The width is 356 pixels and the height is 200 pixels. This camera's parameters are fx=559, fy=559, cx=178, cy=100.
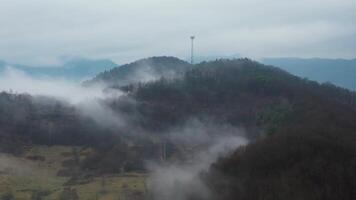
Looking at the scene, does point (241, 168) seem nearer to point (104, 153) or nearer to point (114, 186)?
point (114, 186)

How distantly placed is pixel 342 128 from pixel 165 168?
54546 millimetres

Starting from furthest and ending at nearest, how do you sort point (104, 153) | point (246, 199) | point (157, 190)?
point (104, 153)
point (157, 190)
point (246, 199)

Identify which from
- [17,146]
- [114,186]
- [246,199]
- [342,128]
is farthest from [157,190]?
[17,146]

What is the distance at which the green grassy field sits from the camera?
13775 cm

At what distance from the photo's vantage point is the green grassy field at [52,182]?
452 ft

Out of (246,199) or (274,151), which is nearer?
(246,199)

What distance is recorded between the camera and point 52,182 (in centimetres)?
15962

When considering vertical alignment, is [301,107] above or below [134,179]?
above

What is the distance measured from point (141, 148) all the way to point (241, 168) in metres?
83.2

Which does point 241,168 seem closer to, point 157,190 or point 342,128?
point 157,190

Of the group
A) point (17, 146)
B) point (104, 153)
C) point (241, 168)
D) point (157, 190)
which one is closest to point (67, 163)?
point (104, 153)

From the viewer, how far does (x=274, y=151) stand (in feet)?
414

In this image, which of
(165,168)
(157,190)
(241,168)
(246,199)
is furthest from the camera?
(165,168)

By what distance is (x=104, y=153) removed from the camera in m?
192
